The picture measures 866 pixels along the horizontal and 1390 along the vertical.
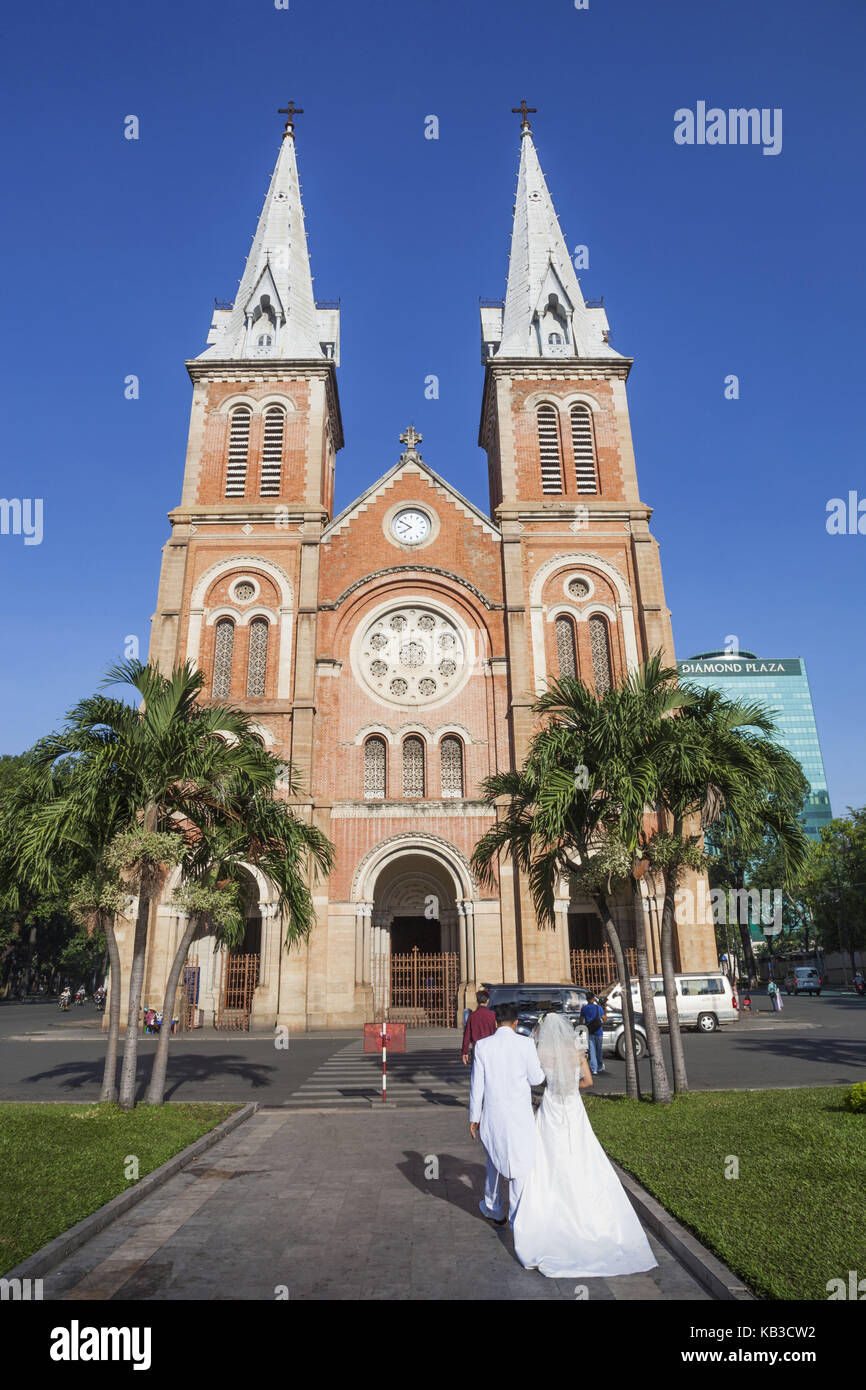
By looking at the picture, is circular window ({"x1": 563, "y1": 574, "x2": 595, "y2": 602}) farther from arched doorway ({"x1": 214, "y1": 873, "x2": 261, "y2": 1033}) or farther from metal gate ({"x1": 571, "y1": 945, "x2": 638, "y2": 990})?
arched doorway ({"x1": 214, "y1": 873, "x2": 261, "y2": 1033})

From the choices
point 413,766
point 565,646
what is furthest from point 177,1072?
point 565,646

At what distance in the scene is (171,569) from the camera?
3025 centimetres

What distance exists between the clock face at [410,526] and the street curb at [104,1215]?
2379 centimetres

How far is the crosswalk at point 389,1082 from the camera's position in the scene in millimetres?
13727

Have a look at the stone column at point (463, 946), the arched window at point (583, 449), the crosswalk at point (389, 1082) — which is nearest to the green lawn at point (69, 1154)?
the crosswalk at point (389, 1082)

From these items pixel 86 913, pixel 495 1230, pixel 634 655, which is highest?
pixel 634 655

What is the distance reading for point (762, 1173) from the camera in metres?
7.80

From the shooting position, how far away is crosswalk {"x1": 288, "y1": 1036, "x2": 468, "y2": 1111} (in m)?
13.7

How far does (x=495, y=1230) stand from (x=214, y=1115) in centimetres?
619

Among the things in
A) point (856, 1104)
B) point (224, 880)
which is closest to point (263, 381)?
point (224, 880)

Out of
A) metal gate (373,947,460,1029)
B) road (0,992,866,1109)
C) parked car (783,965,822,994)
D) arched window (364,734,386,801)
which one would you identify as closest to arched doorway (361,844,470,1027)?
metal gate (373,947,460,1029)

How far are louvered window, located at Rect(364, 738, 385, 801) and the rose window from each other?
5.68 ft

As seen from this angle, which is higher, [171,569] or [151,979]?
[171,569]
